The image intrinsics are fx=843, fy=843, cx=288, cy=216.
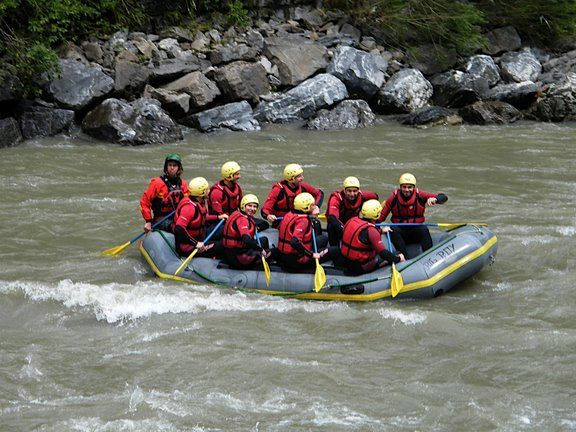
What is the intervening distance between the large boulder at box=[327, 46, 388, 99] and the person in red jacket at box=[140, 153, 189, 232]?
9924mm

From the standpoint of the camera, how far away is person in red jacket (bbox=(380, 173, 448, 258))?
9328mm

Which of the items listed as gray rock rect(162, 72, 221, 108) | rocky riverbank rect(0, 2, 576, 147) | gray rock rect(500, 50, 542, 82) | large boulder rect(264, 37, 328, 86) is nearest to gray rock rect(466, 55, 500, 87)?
rocky riverbank rect(0, 2, 576, 147)

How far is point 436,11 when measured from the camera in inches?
850

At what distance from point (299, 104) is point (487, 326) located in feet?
37.0

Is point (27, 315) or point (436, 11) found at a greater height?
point (436, 11)

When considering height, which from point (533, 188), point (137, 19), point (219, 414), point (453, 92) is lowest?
point (219, 414)

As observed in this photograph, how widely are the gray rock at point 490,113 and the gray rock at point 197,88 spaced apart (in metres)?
5.60

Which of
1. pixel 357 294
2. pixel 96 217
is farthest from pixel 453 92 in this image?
pixel 357 294

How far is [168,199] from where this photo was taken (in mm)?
9852

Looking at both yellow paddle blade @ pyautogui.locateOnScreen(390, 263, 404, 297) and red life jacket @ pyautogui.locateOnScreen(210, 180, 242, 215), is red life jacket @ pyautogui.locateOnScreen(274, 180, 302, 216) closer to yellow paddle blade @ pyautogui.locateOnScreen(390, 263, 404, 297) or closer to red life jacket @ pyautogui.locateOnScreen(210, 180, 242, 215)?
red life jacket @ pyautogui.locateOnScreen(210, 180, 242, 215)

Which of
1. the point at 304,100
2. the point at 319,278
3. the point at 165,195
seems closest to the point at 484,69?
the point at 304,100

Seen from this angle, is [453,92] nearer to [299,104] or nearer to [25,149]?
[299,104]

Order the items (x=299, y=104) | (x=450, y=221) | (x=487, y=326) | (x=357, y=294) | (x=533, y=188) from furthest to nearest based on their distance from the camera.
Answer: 1. (x=299, y=104)
2. (x=533, y=188)
3. (x=450, y=221)
4. (x=357, y=294)
5. (x=487, y=326)

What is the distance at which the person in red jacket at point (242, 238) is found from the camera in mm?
8719
